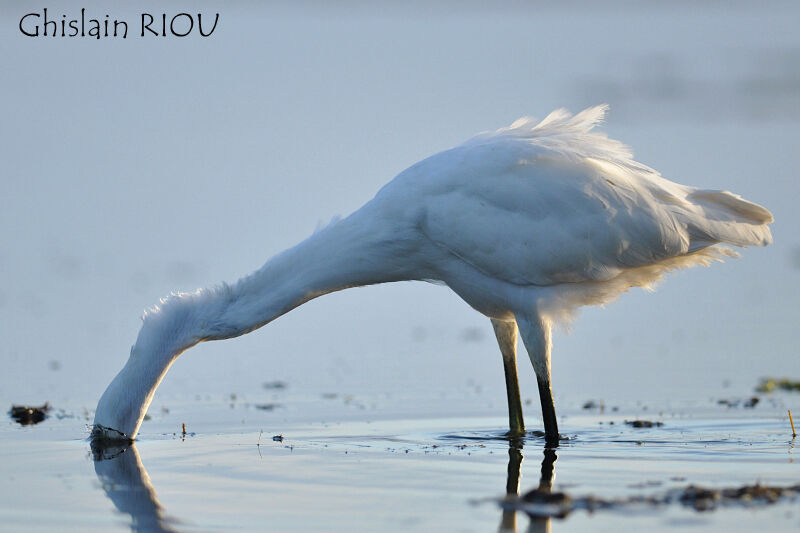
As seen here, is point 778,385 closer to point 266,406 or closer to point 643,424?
point 643,424

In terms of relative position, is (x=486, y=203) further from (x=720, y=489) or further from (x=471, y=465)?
(x=720, y=489)

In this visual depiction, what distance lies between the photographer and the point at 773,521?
6.24m

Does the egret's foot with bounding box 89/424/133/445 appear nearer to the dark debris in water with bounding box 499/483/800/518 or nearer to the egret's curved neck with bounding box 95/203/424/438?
the egret's curved neck with bounding box 95/203/424/438

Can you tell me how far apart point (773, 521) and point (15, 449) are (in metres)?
5.89

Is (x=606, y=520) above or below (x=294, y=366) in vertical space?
below

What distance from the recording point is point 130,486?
794cm

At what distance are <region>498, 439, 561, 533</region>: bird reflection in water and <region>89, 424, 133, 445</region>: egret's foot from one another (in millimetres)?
3142

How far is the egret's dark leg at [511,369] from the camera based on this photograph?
10727 millimetres

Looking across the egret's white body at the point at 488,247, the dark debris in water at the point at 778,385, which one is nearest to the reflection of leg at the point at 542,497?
the egret's white body at the point at 488,247

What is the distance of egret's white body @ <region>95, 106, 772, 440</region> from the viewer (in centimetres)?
980

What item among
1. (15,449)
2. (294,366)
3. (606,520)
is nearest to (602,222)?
(606,520)

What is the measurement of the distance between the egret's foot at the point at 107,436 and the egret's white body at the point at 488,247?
0.02 m

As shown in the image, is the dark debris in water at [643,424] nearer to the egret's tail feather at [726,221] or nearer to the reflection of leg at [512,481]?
the reflection of leg at [512,481]

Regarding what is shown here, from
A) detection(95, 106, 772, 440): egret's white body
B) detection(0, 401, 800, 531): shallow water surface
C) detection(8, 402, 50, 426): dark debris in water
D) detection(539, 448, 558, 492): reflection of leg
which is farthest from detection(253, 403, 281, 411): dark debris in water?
detection(539, 448, 558, 492): reflection of leg
